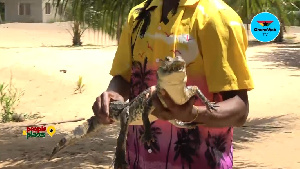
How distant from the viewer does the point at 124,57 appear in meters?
1.82

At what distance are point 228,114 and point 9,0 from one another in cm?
4004

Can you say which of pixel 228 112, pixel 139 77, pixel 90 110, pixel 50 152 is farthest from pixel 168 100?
pixel 90 110

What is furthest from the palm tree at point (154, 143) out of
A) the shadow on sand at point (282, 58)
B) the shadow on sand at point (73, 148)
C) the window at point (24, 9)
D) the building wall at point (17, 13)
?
the window at point (24, 9)

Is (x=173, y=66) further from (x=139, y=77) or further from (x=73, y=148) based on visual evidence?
(x=73, y=148)

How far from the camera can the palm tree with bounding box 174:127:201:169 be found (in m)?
1.66

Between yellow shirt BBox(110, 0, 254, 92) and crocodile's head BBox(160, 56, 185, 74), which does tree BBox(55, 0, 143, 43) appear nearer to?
yellow shirt BBox(110, 0, 254, 92)

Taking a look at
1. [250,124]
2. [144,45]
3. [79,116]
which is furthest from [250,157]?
[144,45]

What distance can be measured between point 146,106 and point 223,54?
1.06ft

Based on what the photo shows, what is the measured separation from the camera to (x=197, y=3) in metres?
1.64

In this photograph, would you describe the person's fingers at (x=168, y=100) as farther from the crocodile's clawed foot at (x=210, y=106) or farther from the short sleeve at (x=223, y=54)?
the short sleeve at (x=223, y=54)

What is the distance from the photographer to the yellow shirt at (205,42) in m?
1.54

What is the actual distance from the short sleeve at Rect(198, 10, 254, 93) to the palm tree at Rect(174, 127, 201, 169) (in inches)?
7.0
